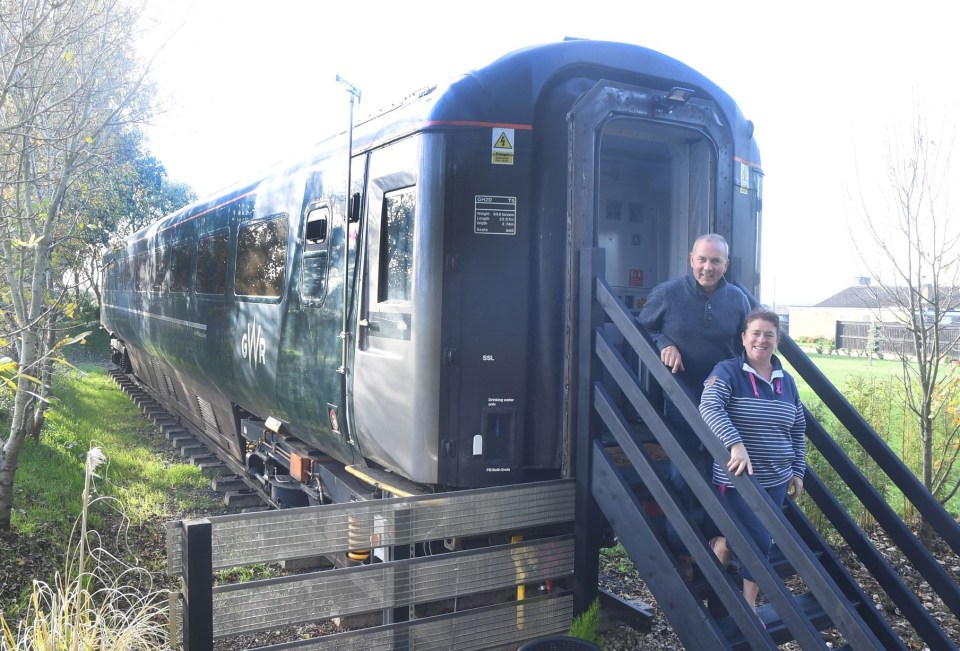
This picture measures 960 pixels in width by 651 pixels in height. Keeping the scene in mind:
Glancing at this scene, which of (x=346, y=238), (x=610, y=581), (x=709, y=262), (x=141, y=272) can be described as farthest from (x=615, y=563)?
(x=141, y=272)

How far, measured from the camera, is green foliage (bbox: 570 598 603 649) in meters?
4.03

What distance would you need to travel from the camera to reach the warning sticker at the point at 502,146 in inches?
163

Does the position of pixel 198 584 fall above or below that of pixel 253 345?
below

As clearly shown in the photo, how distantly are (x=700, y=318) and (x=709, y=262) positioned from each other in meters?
0.30

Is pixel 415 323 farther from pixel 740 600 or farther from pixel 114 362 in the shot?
pixel 114 362

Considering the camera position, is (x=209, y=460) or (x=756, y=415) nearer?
(x=756, y=415)

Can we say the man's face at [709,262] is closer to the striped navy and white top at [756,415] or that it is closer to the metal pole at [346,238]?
the striped navy and white top at [756,415]

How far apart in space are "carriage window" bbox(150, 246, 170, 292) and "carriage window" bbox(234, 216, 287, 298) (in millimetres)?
4130

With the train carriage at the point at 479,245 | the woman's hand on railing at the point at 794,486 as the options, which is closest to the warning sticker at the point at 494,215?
the train carriage at the point at 479,245

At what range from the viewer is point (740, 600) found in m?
3.24

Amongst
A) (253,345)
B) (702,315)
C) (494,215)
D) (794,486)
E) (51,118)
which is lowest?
(794,486)

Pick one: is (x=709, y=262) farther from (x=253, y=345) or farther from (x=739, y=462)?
(x=253, y=345)

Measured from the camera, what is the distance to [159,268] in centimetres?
1140

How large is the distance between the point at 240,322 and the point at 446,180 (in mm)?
3649
